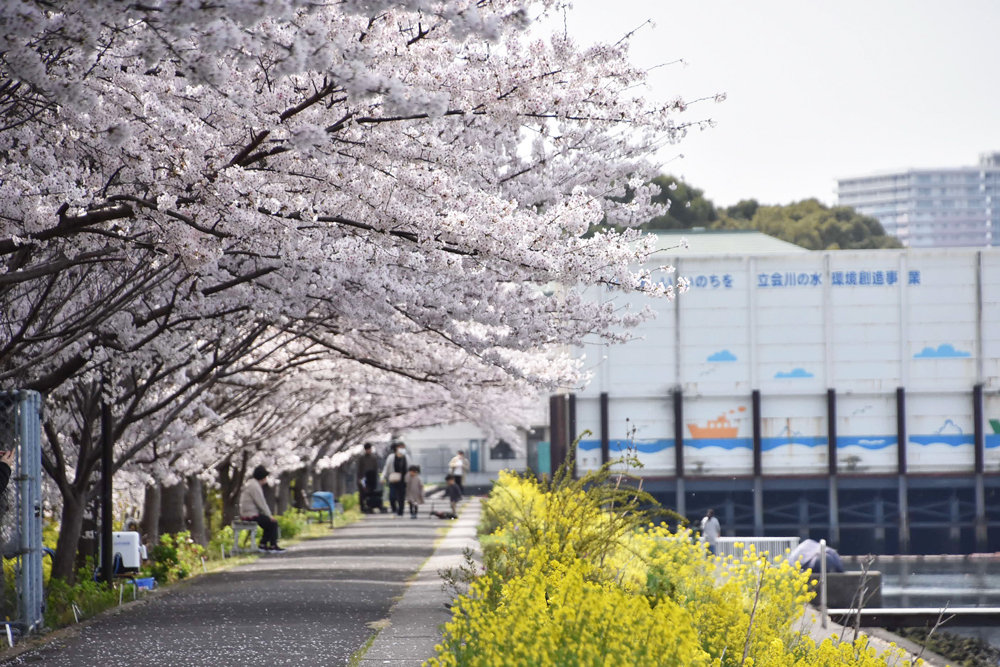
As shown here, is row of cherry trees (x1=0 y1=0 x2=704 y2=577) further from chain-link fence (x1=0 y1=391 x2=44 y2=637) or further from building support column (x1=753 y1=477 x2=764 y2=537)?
building support column (x1=753 y1=477 x2=764 y2=537)

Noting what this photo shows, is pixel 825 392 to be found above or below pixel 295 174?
below

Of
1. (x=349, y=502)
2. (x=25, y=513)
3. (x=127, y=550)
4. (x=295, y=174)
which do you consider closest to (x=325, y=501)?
(x=349, y=502)

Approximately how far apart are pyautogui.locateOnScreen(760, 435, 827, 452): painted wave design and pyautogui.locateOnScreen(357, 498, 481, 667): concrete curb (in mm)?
20046

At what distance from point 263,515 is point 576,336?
30.5 feet

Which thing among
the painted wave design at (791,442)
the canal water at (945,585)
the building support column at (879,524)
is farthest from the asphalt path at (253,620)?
the building support column at (879,524)

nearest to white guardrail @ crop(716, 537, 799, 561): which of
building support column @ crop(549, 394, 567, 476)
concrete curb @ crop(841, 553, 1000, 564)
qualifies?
concrete curb @ crop(841, 553, 1000, 564)

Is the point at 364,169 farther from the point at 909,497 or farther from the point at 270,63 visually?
the point at 909,497

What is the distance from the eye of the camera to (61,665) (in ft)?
27.4

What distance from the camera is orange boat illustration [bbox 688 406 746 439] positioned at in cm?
3534

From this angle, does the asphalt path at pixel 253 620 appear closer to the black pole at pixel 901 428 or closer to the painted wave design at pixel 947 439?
the black pole at pixel 901 428

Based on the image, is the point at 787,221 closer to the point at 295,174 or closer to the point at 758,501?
the point at 758,501

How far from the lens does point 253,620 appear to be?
1066 cm

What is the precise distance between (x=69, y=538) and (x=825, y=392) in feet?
87.4

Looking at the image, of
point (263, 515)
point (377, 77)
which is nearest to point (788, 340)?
point (263, 515)
